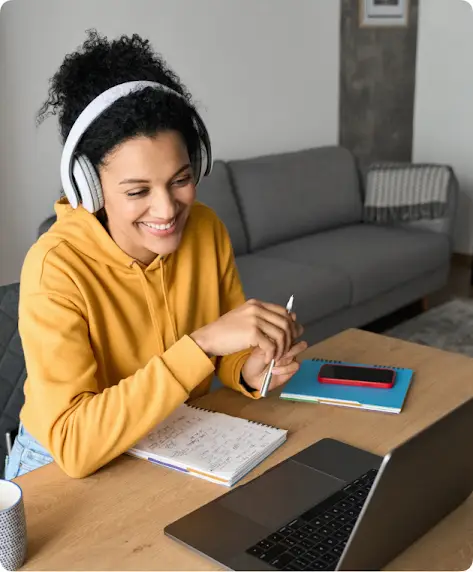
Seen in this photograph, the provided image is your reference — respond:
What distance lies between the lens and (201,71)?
3373 millimetres

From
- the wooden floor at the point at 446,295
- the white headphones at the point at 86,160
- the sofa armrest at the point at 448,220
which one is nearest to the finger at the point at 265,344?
the white headphones at the point at 86,160

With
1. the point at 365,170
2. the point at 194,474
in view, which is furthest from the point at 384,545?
the point at 365,170

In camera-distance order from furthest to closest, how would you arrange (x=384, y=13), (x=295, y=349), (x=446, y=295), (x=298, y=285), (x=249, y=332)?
1. (x=384, y=13)
2. (x=446, y=295)
3. (x=298, y=285)
4. (x=295, y=349)
5. (x=249, y=332)

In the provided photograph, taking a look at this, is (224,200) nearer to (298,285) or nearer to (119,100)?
(298,285)

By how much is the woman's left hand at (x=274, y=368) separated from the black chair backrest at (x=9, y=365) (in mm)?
496

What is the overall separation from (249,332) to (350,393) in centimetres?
28

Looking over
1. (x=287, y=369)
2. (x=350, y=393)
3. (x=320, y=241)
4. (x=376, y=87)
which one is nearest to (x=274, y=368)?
(x=287, y=369)

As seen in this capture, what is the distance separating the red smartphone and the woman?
0.39 ft

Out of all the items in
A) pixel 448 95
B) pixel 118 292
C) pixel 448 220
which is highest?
pixel 448 95

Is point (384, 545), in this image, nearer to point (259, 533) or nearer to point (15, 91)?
point (259, 533)

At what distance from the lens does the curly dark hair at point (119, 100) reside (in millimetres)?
1122

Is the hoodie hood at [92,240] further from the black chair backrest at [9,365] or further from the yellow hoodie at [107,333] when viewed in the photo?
the black chair backrest at [9,365]

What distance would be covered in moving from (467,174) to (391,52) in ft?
2.94

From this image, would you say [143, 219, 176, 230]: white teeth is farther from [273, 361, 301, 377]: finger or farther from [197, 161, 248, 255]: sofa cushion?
[197, 161, 248, 255]: sofa cushion
